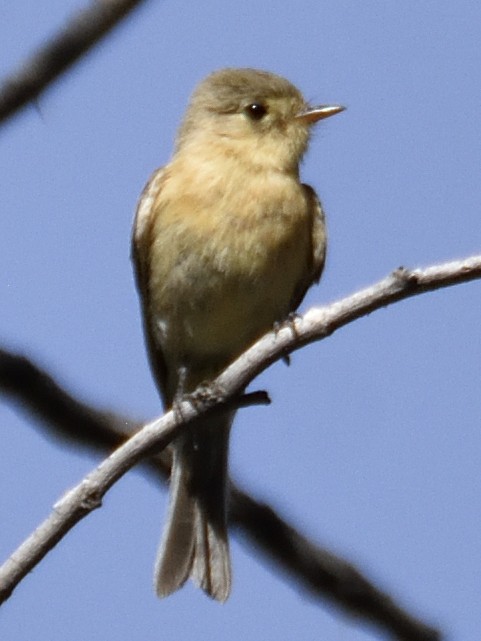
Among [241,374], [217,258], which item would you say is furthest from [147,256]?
[241,374]

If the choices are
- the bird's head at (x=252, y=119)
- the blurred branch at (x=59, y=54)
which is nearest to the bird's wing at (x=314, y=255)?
the bird's head at (x=252, y=119)

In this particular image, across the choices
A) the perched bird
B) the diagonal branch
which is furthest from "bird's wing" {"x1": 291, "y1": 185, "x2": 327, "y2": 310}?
the diagonal branch

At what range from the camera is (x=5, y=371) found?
9.06 feet

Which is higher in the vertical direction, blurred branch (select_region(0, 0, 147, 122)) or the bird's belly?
the bird's belly

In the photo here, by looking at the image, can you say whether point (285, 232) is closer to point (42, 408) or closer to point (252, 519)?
point (252, 519)

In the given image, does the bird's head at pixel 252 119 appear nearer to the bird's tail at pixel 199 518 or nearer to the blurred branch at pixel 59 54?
the bird's tail at pixel 199 518

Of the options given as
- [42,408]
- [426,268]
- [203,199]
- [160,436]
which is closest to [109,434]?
[160,436]

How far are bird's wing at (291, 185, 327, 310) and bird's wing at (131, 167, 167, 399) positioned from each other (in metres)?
0.62

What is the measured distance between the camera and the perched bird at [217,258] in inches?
183

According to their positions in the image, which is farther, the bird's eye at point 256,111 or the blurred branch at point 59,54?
the bird's eye at point 256,111

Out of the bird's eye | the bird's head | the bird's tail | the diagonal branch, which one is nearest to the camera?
the diagonal branch

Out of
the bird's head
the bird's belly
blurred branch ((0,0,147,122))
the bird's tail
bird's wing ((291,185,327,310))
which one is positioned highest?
the bird's head

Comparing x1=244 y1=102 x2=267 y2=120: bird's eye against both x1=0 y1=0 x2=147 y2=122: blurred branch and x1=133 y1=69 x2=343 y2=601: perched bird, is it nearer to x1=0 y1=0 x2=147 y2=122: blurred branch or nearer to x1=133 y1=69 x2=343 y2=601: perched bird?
x1=133 y1=69 x2=343 y2=601: perched bird

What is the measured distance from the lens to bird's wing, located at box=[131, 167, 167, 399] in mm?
4980
